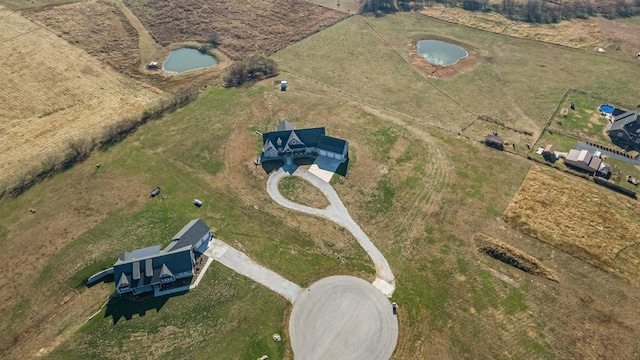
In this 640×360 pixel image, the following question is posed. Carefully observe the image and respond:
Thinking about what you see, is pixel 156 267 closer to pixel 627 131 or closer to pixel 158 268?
pixel 158 268

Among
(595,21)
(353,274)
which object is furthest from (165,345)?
(595,21)

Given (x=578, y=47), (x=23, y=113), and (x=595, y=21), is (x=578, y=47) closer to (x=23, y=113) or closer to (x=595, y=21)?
(x=595, y=21)

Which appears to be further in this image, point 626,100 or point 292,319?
point 626,100

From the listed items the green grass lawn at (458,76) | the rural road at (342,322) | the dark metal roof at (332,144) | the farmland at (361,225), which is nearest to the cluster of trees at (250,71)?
the farmland at (361,225)

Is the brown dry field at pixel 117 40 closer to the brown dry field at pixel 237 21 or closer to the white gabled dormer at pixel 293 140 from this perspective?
the brown dry field at pixel 237 21

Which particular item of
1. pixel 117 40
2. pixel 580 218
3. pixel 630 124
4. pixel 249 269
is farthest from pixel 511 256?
pixel 117 40
